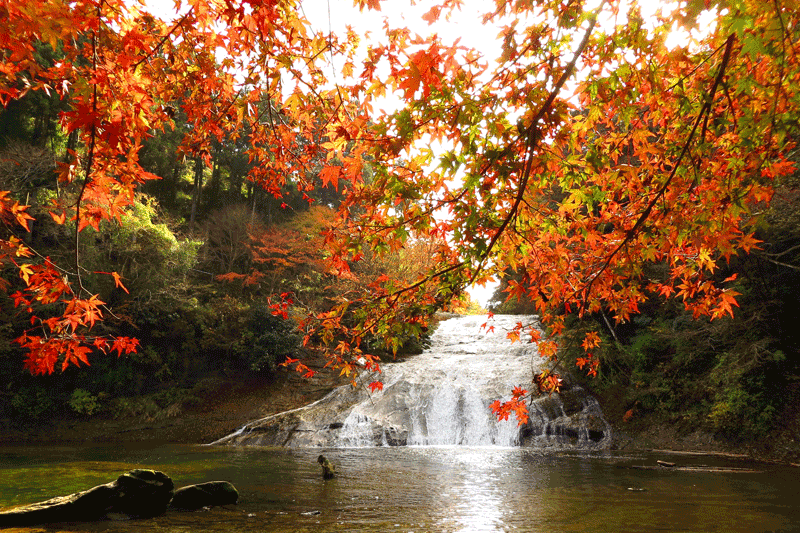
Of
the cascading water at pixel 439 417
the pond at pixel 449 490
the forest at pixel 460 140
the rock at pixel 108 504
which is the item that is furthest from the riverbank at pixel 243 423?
the rock at pixel 108 504

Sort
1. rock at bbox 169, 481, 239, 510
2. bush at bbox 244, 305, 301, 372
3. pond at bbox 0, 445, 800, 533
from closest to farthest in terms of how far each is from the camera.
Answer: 1. pond at bbox 0, 445, 800, 533
2. rock at bbox 169, 481, 239, 510
3. bush at bbox 244, 305, 301, 372

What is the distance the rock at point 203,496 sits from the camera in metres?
4.68

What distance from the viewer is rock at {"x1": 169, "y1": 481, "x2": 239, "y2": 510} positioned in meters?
4.68

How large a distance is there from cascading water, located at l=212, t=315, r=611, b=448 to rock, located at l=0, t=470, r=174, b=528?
5.09m

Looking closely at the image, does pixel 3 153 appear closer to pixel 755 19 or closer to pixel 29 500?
pixel 29 500

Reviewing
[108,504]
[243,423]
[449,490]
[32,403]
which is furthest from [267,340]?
[108,504]

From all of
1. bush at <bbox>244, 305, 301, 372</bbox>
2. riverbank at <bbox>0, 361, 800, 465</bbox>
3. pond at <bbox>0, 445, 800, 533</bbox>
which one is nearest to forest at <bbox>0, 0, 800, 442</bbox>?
pond at <bbox>0, 445, 800, 533</bbox>

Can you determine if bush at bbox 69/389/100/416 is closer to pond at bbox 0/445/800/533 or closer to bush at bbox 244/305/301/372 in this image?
pond at bbox 0/445/800/533

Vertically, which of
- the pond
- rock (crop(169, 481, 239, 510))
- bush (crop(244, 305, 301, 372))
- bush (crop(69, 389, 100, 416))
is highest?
bush (crop(244, 305, 301, 372))

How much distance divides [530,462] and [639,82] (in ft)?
23.5

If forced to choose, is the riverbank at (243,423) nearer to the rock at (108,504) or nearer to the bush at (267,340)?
the bush at (267,340)

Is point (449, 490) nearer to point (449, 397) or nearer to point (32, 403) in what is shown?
point (449, 397)

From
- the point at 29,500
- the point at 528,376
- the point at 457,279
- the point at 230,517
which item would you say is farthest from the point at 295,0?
the point at 528,376

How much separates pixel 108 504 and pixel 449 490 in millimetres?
3723
